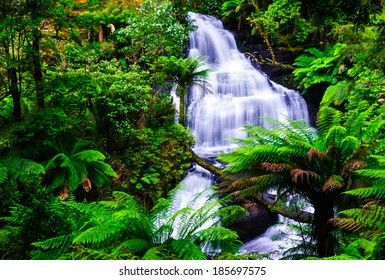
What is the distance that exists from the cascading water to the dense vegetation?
1.45ft

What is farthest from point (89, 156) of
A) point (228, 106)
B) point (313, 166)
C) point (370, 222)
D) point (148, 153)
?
point (228, 106)

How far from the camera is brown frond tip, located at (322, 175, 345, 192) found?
314 centimetres

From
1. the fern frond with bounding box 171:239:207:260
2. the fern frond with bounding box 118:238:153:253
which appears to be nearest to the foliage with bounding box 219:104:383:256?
the fern frond with bounding box 171:239:207:260

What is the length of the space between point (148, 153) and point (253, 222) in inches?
103

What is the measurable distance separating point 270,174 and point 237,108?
5962 mm

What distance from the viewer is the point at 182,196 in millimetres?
7230

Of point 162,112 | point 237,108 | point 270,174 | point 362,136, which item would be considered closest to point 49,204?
point 270,174

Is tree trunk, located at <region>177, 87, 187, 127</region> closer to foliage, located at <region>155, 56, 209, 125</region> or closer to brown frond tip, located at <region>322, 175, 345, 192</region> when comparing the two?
foliage, located at <region>155, 56, 209, 125</region>

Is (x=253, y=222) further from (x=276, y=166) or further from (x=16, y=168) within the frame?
(x=16, y=168)

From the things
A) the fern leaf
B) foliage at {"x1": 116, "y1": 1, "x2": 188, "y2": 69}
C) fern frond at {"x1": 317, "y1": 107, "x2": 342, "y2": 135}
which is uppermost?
foliage at {"x1": 116, "y1": 1, "x2": 188, "y2": 69}

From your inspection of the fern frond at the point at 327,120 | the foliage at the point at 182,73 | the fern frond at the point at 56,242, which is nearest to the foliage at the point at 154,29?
the foliage at the point at 182,73

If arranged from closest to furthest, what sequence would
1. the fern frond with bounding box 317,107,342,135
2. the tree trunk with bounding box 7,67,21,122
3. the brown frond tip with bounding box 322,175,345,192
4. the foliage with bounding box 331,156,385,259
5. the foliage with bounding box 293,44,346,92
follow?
the foliage with bounding box 331,156,385,259 < the brown frond tip with bounding box 322,175,345,192 < the fern frond with bounding box 317,107,342,135 < the tree trunk with bounding box 7,67,21,122 < the foliage with bounding box 293,44,346,92

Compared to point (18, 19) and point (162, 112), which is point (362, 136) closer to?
point (18, 19)
